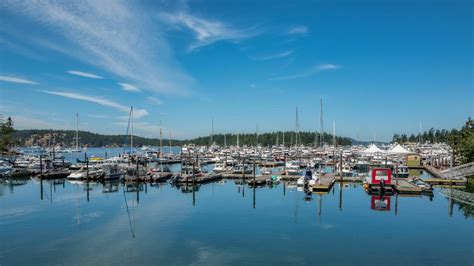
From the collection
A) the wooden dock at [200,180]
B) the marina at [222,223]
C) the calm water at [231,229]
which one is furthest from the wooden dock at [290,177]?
the calm water at [231,229]

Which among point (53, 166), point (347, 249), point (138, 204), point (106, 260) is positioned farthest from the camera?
point (53, 166)

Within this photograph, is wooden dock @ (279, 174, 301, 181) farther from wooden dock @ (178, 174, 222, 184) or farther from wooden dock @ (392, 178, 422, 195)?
wooden dock @ (392, 178, 422, 195)

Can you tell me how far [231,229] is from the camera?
95.5ft

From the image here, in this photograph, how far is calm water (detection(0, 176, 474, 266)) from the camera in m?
22.1

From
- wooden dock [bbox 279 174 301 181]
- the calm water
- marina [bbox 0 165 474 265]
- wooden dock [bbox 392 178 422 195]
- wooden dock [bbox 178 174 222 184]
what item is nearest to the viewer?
the calm water

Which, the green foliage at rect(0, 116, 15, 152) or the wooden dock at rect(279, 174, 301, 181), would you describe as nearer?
the wooden dock at rect(279, 174, 301, 181)

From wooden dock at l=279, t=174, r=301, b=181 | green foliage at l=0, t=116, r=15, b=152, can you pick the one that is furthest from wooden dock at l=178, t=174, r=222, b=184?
green foliage at l=0, t=116, r=15, b=152

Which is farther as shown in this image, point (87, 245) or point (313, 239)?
point (313, 239)

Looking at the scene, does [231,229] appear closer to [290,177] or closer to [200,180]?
[200,180]

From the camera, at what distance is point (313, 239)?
85.4 feet

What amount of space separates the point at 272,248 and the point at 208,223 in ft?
29.7

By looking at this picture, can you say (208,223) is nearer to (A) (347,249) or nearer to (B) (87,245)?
(B) (87,245)

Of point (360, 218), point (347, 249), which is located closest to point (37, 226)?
point (347, 249)

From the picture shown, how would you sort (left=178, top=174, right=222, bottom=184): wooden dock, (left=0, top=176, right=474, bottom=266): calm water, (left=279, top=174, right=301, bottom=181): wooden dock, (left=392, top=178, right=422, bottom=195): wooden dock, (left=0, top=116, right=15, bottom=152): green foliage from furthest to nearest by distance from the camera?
(left=0, top=116, right=15, bottom=152): green foliage → (left=279, top=174, right=301, bottom=181): wooden dock → (left=178, top=174, right=222, bottom=184): wooden dock → (left=392, top=178, right=422, bottom=195): wooden dock → (left=0, top=176, right=474, bottom=266): calm water
